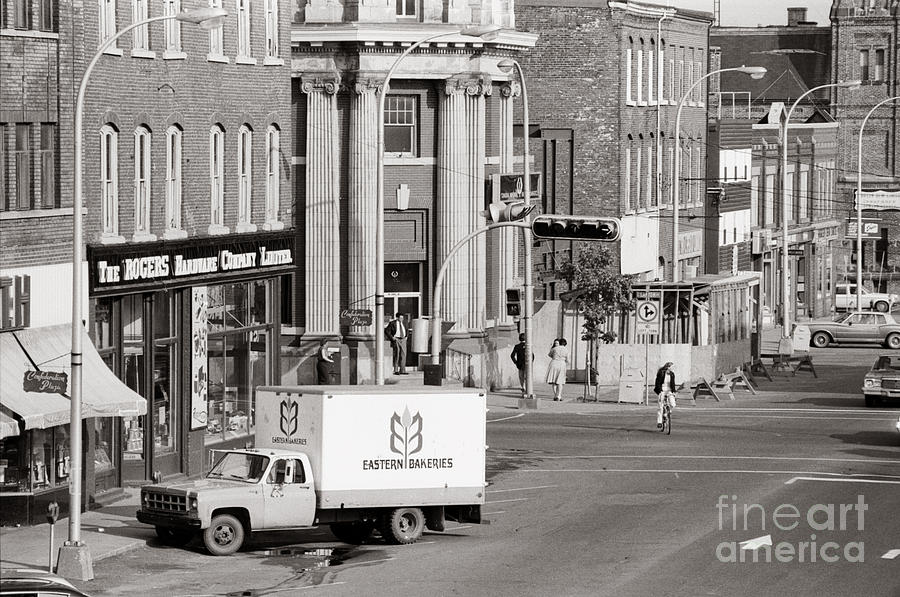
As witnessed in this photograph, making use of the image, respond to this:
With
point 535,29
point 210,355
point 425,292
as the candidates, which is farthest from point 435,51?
point 210,355

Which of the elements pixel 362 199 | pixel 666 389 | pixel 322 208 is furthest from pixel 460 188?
pixel 666 389

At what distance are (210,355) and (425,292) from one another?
1719 centimetres

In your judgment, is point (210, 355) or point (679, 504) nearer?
point (679, 504)

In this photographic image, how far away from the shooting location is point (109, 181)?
3316 centimetres

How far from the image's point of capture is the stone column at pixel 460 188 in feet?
171

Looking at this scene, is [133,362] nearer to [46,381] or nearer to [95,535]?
[95,535]

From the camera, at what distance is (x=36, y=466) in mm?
30000

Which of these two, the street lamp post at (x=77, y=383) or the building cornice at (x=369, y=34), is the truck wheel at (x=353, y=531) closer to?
the street lamp post at (x=77, y=383)

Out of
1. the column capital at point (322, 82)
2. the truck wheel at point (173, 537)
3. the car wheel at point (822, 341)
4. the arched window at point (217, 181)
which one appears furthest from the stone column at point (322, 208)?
the car wheel at point (822, 341)

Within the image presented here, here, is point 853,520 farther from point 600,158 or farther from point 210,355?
point 600,158

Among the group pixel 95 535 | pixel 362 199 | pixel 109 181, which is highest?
pixel 362 199

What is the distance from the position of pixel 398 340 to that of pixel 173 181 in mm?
17454

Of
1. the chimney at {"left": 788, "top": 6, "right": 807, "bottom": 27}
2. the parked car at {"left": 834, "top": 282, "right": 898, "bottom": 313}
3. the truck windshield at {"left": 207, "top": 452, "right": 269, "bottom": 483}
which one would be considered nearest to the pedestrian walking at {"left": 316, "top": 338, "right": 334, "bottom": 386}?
the truck windshield at {"left": 207, "top": 452, "right": 269, "bottom": 483}

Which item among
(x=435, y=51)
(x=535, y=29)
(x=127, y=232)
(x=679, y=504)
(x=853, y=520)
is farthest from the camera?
(x=535, y=29)
